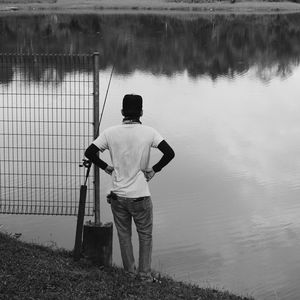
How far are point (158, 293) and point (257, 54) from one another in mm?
33679

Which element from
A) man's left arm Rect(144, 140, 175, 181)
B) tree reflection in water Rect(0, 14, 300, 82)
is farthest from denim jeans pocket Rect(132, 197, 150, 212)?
tree reflection in water Rect(0, 14, 300, 82)

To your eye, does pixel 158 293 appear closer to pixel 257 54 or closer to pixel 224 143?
pixel 224 143

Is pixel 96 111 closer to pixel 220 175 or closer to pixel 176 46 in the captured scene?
pixel 220 175

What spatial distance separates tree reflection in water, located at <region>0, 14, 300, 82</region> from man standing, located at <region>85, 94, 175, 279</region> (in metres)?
22.0

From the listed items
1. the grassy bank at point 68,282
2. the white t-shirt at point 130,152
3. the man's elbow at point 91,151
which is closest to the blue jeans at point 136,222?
the white t-shirt at point 130,152

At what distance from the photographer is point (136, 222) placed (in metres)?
6.58

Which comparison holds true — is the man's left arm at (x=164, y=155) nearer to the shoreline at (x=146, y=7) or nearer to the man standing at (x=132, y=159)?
the man standing at (x=132, y=159)

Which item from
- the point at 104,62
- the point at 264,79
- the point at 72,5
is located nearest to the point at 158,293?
the point at 264,79

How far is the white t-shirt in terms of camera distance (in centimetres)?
636

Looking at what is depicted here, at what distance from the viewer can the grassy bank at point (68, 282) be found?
6152 millimetres

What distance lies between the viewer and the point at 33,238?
9148 millimetres

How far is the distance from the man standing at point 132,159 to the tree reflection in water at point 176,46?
2201 centimetres

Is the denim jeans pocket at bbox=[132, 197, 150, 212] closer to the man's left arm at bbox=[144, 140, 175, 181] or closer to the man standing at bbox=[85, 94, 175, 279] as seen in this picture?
the man standing at bbox=[85, 94, 175, 279]

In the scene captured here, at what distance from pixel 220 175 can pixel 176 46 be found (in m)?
30.2
